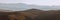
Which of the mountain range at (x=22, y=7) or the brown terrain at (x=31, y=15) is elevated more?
the mountain range at (x=22, y=7)

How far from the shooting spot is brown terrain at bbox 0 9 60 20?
59 cm

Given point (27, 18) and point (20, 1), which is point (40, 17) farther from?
point (20, 1)

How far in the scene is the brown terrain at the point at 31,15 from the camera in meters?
0.59

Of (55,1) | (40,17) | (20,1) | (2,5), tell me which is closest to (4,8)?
(2,5)

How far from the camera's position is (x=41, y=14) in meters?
0.60

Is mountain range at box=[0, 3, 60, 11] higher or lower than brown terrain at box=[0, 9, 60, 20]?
higher

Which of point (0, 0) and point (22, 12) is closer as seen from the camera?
point (22, 12)

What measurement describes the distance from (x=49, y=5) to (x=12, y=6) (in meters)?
0.27

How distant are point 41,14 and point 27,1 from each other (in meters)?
0.17

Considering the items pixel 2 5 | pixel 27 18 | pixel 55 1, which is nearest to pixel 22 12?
pixel 27 18

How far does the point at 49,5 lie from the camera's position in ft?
2.17

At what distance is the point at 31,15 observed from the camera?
0.60m

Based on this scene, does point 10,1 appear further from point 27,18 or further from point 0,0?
point 27,18

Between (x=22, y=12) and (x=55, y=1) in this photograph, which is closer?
(x=22, y=12)
